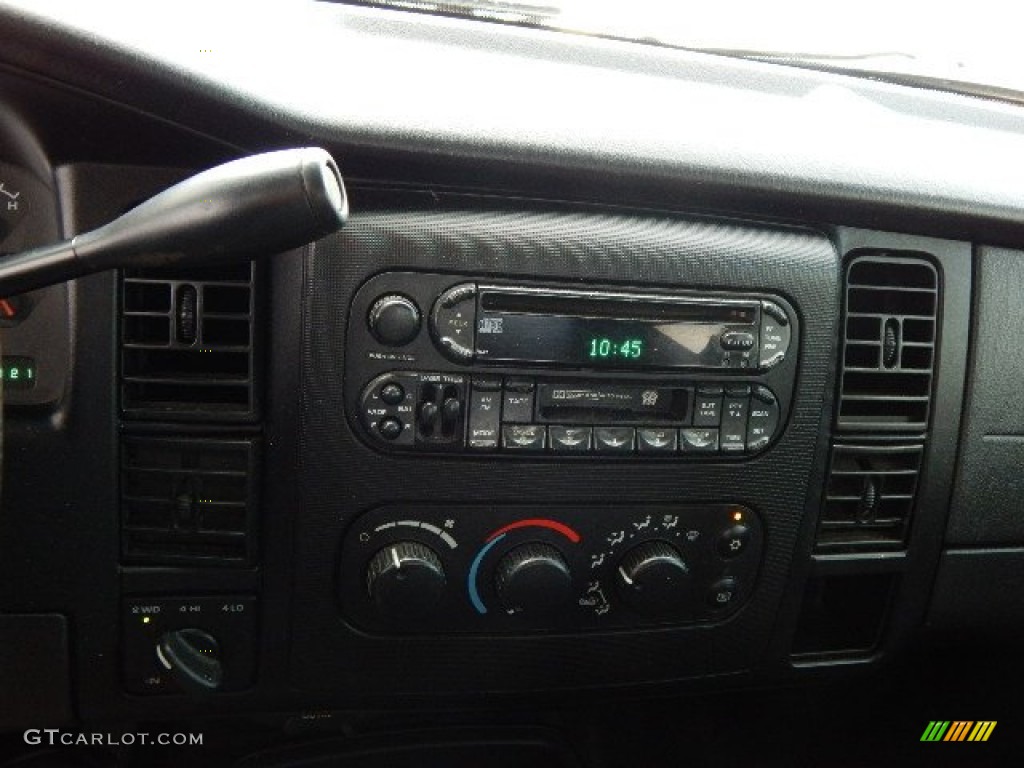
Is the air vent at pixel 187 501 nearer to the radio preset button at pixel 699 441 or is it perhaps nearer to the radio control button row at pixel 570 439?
the radio control button row at pixel 570 439

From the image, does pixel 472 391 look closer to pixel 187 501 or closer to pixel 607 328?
pixel 607 328

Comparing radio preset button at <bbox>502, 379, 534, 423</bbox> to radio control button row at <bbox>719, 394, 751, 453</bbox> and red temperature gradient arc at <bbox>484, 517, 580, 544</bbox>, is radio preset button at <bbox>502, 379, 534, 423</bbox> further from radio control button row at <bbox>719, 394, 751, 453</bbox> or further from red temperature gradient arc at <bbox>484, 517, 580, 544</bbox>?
radio control button row at <bbox>719, 394, 751, 453</bbox>

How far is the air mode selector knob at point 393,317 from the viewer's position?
3.56 feet

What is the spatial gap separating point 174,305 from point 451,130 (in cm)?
34

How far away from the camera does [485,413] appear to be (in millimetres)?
1131

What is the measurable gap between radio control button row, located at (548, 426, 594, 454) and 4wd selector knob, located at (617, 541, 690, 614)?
172mm

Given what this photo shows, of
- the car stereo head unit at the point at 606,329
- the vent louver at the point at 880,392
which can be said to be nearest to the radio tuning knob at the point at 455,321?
the car stereo head unit at the point at 606,329

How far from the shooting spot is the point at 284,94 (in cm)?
100

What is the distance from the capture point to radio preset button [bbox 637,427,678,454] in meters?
1.19

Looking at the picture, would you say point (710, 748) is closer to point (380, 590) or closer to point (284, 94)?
point (380, 590)

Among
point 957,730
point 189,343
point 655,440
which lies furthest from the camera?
point 957,730

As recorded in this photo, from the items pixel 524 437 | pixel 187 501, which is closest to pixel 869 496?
pixel 524 437

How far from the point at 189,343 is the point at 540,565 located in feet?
1.54

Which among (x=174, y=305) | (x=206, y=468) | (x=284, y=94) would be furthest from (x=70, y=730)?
(x=284, y=94)
